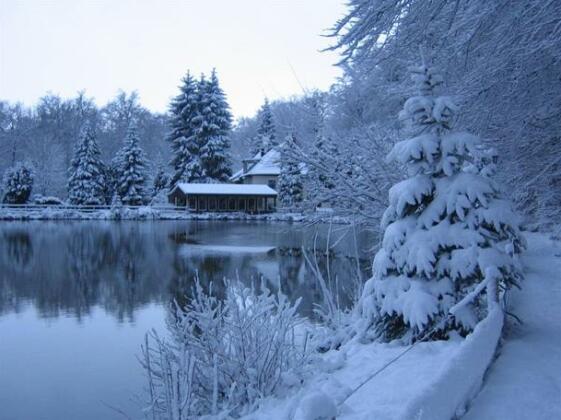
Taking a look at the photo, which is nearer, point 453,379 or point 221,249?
point 453,379

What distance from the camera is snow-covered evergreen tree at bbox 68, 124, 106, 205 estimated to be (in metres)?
50.3

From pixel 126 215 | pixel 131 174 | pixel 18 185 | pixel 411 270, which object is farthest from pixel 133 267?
pixel 18 185

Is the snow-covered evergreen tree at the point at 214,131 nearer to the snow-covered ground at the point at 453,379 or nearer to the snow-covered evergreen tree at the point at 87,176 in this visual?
the snow-covered evergreen tree at the point at 87,176

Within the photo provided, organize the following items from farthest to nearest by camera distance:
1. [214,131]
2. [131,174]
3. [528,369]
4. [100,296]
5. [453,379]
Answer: [214,131] → [131,174] → [100,296] → [528,369] → [453,379]

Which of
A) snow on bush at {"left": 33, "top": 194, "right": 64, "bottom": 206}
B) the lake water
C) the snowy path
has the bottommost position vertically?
the lake water

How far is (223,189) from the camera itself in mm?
49594

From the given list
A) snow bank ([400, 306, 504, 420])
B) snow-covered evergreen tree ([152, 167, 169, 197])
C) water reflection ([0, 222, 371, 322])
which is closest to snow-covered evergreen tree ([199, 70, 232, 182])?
snow-covered evergreen tree ([152, 167, 169, 197])

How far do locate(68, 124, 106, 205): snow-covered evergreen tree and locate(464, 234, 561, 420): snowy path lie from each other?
4938cm

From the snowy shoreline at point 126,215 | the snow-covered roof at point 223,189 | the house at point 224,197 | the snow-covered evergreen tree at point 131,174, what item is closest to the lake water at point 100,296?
the snowy shoreline at point 126,215

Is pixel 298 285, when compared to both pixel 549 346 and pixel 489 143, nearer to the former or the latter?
pixel 489 143

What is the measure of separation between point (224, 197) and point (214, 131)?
1119 cm

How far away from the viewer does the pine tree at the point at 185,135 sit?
5591cm

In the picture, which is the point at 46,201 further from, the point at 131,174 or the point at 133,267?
the point at 133,267

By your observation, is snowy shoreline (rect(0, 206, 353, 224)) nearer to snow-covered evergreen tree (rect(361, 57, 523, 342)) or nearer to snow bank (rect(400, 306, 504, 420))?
snow-covered evergreen tree (rect(361, 57, 523, 342))
